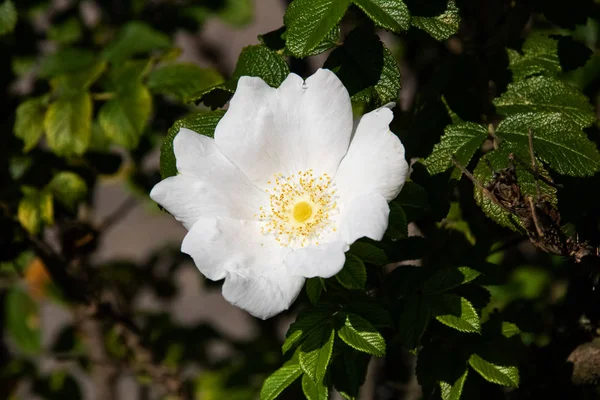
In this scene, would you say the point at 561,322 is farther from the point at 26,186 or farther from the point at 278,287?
the point at 26,186

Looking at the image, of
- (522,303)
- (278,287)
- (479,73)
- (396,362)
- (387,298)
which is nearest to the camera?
(278,287)

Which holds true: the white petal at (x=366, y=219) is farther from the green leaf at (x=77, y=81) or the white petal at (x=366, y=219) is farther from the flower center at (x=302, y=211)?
the green leaf at (x=77, y=81)

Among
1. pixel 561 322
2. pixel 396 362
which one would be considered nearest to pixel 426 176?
pixel 561 322

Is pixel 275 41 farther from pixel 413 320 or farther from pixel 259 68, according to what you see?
pixel 413 320

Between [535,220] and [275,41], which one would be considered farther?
[275,41]

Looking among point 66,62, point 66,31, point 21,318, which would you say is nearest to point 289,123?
point 66,62

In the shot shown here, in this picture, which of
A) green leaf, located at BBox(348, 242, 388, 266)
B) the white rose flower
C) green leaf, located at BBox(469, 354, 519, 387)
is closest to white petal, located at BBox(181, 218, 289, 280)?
the white rose flower

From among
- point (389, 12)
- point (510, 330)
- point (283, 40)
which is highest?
point (389, 12)
